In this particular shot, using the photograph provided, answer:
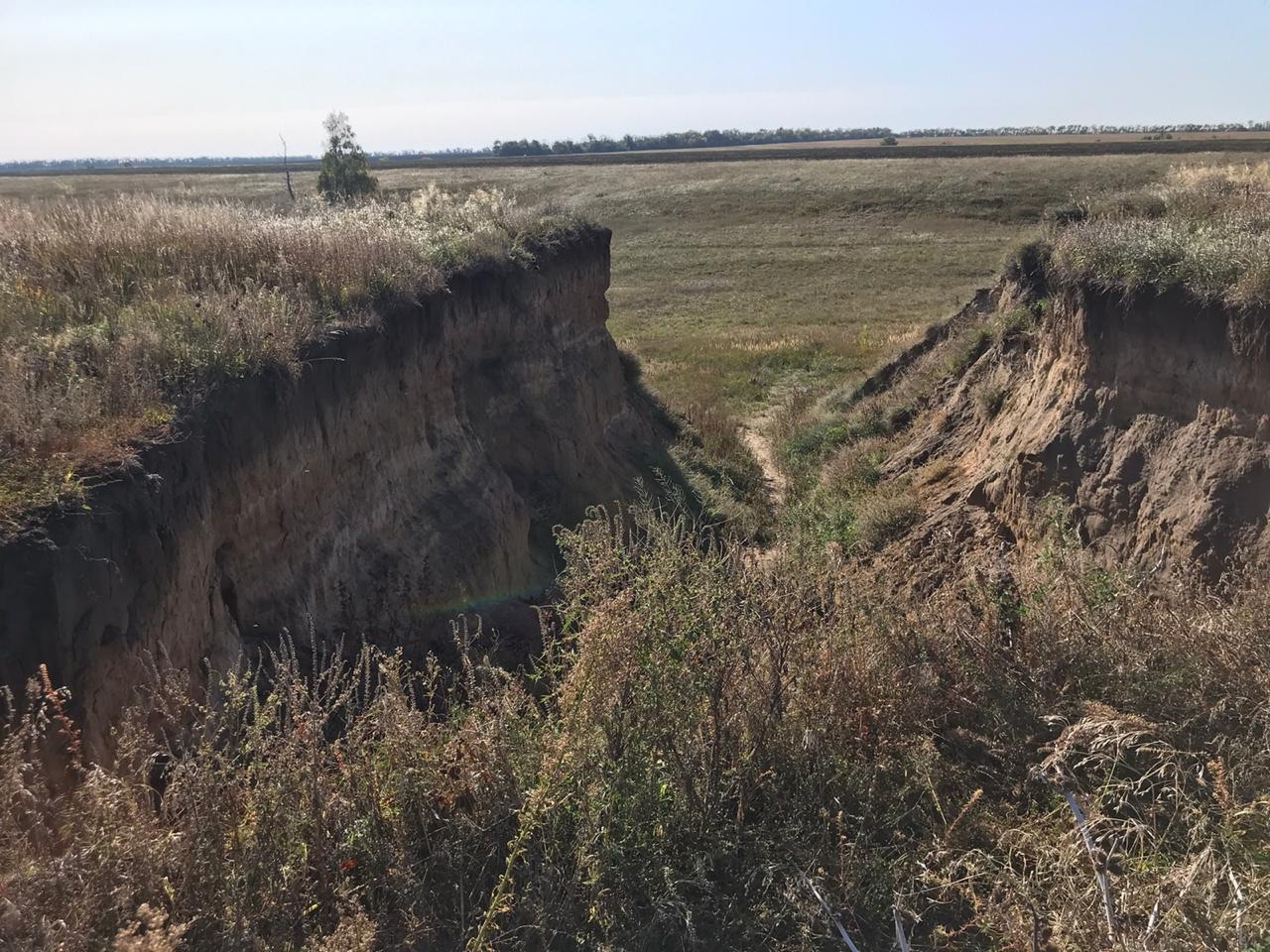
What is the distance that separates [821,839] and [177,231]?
8.16 m

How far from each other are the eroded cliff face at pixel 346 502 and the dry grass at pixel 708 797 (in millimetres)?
587

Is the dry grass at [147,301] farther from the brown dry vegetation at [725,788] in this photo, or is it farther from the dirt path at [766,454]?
the dirt path at [766,454]

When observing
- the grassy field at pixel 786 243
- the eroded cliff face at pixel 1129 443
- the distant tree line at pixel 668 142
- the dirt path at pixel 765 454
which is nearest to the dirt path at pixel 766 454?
the dirt path at pixel 765 454

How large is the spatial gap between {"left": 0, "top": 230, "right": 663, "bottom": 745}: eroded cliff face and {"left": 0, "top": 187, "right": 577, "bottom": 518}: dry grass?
0.26 m

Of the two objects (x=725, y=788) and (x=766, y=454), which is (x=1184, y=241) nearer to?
(x=725, y=788)

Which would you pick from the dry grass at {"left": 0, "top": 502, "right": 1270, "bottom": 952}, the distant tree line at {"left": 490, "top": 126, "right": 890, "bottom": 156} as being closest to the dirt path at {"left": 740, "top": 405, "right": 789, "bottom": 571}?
the dry grass at {"left": 0, "top": 502, "right": 1270, "bottom": 952}

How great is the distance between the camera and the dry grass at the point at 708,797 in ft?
10.8

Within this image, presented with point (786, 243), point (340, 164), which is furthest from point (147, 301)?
point (786, 243)

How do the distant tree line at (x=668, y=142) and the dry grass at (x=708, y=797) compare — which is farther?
the distant tree line at (x=668, y=142)

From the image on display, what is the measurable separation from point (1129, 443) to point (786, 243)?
43.0 metres

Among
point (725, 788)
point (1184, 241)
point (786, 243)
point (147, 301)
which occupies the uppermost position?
point (786, 243)

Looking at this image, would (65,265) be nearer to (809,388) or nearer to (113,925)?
(113,925)

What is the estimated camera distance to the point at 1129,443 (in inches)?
363

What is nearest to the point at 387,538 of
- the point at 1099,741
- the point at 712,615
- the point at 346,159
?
the point at 712,615
